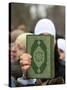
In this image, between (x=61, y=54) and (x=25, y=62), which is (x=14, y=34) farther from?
(x=61, y=54)

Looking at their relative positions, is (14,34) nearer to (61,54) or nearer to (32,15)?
(32,15)

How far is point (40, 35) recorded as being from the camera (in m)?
1.06

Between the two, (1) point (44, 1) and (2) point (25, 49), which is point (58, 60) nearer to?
(2) point (25, 49)

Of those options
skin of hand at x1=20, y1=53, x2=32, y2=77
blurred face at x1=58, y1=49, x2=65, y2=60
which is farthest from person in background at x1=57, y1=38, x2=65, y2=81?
skin of hand at x1=20, y1=53, x2=32, y2=77

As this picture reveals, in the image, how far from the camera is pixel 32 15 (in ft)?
3.43

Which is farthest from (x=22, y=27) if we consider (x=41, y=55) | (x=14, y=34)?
(x=41, y=55)

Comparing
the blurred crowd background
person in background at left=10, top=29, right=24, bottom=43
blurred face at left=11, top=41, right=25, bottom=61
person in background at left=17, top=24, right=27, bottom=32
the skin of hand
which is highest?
the blurred crowd background

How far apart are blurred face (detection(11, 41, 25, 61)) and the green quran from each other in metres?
0.03

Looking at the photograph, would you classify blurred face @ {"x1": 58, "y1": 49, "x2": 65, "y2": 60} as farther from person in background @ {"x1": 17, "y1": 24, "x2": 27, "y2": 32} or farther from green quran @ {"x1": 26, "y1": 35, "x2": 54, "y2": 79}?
person in background @ {"x1": 17, "y1": 24, "x2": 27, "y2": 32}

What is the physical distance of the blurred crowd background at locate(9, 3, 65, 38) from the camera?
3.34 feet

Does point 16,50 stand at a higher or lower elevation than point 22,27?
lower

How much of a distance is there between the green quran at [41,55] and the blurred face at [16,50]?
1.2 inches

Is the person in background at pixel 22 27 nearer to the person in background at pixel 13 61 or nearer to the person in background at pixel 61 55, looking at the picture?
the person in background at pixel 13 61

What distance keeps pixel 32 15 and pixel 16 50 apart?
0.56ft
